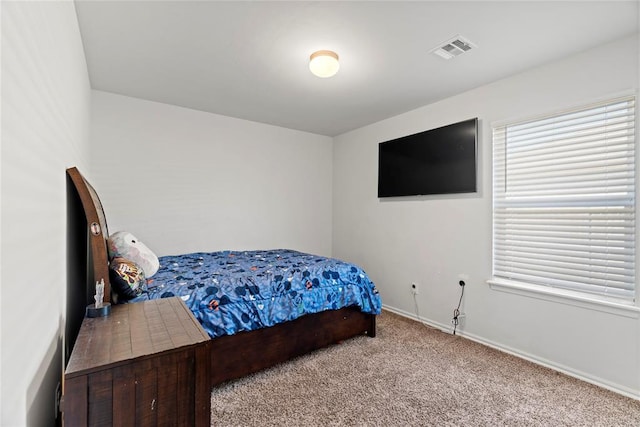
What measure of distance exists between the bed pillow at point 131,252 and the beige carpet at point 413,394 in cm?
98

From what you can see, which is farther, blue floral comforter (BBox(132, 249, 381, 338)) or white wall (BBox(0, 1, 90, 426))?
blue floral comforter (BBox(132, 249, 381, 338))

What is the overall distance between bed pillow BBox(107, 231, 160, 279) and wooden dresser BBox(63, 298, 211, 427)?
78 cm

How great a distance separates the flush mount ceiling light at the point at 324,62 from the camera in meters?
2.29

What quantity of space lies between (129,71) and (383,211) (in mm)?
3145

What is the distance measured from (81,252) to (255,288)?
3.84ft

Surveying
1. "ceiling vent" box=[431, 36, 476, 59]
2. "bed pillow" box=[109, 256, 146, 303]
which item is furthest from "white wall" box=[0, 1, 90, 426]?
"ceiling vent" box=[431, 36, 476, 59]

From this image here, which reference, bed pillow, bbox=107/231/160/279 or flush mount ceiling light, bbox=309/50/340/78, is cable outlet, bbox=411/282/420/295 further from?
bed pillow, bbox=107/231/160/279

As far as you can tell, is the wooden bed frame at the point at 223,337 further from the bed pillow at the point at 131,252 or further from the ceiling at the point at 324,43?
the ceiling at the point at 324,43

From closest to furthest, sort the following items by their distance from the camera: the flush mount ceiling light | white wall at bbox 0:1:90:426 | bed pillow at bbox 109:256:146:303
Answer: white wall at bbox 0:1:90:426
bed pillow at bbox 109:256:146:303
the flush mount ceiling light

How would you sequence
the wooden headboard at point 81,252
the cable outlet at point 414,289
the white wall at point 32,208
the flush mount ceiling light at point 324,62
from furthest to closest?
1. the cable outlet at point 414,289
2. the flush mount ceiling light at point 324,62
3. the wooden headboard at point 81,252
4. the white wall at point 32,208

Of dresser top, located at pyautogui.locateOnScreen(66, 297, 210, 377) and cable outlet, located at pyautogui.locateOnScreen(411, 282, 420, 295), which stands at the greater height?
dresser top, located at pyautogui.locateOnScreen(66, 297, 210, 377)

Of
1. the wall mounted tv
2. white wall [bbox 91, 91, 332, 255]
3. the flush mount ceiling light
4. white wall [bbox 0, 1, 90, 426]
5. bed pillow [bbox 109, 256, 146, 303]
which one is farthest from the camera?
white wall [bbox 91, 91, 332, 255]

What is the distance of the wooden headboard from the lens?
1.57 metres

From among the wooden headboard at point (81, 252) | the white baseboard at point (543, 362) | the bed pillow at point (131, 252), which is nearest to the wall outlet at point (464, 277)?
the white baseboard at point (543, 362)
